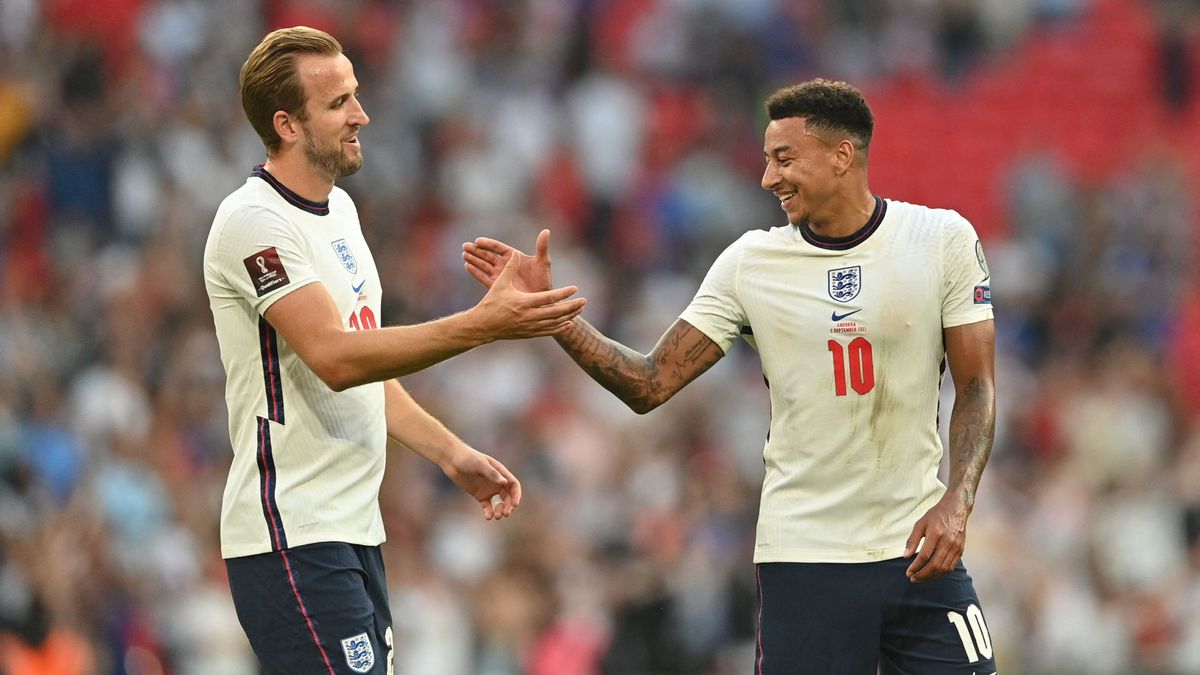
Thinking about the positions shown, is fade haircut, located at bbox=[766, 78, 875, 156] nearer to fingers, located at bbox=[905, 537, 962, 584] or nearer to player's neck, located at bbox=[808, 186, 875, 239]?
player's neck, located at bbox=[808, 186, 875, 239]

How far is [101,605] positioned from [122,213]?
3.93m

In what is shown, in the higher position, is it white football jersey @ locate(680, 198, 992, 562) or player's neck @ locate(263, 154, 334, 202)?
player's neck @ locate(263, 154, 334, 202)

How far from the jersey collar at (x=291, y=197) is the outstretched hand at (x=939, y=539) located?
2.14m

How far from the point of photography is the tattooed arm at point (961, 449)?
227 inches

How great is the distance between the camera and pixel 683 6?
54.4 feet

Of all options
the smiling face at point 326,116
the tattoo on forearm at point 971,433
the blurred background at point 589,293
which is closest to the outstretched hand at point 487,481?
the smiling face at point 326,116

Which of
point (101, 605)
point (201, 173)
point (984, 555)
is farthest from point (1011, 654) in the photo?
point (201, 173)

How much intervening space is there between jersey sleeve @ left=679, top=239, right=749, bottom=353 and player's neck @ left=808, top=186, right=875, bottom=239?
12.2 inches

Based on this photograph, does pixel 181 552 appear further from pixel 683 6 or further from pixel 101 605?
pixel 683 6

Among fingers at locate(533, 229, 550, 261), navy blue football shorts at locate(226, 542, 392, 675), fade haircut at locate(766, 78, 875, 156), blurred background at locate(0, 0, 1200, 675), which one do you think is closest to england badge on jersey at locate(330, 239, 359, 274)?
fingers at locate(533, 229, 550, 261)

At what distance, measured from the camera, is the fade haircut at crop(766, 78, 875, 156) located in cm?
618

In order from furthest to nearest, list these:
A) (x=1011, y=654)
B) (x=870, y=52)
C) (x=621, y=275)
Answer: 1. (x=870, y=52)
2. (x=621, y=275)
3. (x=1011, y=654)

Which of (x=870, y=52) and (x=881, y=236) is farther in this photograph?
(x=870, y=52)

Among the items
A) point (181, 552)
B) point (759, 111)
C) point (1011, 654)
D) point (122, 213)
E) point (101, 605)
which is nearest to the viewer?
point (101, 605)
